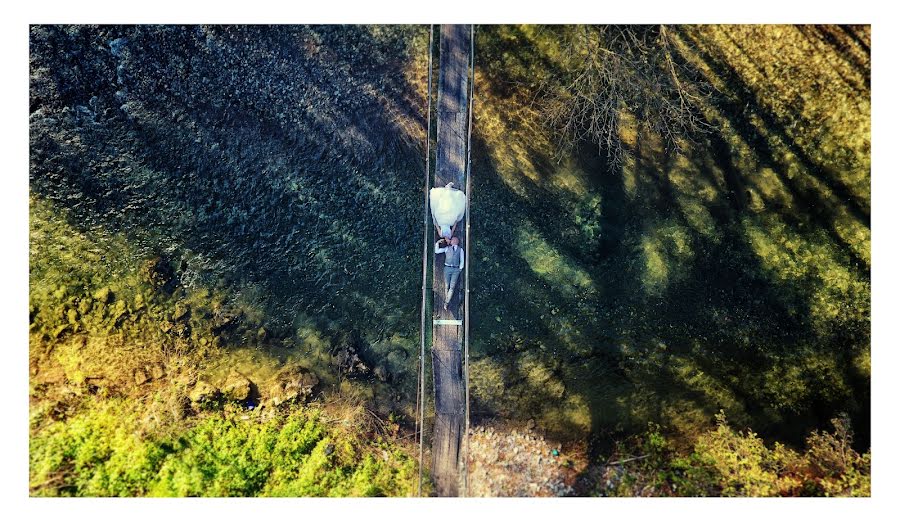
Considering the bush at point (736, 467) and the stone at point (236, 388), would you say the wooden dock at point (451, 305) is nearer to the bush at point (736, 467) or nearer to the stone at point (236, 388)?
the bush at point (736, 467)

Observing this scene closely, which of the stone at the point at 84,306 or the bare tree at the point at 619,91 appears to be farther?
the bare tree at the point at 619,91

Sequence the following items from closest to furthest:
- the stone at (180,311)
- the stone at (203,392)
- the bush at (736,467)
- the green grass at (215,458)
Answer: the green grass at (215,458)
the bush at (736,467)
the stone at (203,392)
the stone at (180,311)

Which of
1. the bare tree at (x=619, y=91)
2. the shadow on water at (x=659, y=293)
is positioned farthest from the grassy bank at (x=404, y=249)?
the bare tree at (x=619, y=91)

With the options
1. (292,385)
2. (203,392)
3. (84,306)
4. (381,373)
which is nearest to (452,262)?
(381,373)

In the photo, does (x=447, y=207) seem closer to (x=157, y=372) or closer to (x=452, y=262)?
(x=452, y=262)

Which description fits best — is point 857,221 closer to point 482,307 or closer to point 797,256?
point 797,256
